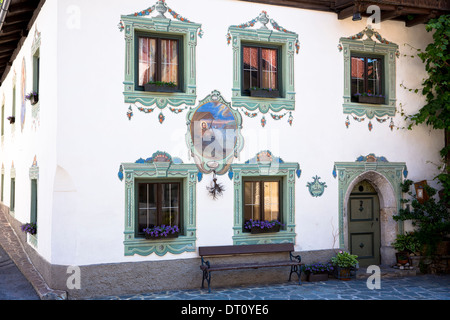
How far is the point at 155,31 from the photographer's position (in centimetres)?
993

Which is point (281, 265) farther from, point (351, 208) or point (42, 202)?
point (42, 202)

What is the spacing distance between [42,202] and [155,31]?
4099mm

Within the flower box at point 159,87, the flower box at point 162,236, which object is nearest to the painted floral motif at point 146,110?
the flower box at point 159,87

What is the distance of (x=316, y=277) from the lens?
1075cm

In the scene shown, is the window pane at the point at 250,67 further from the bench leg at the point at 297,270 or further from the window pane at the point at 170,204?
the bench leg at the point at 297,270

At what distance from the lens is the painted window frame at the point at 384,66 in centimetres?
1144

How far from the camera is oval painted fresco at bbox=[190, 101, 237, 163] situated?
33.3 ft

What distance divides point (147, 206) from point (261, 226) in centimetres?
239

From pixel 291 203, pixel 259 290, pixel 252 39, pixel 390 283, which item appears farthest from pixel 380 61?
pixel 259 290

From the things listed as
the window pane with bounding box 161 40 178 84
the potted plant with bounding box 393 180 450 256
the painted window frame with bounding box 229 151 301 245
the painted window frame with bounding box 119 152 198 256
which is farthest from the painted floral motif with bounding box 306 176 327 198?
the window pane with bounding box 161 40 178 84

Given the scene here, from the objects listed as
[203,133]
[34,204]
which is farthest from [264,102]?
[34,204]

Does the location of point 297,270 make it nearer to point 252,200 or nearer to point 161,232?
point 252,200

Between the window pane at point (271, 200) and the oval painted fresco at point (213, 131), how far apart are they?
1154 millimetres

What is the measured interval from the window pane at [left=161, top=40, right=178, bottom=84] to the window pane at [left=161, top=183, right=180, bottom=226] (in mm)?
2132
